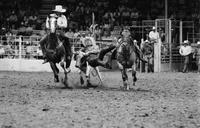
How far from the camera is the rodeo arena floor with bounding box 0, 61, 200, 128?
29.5 feet

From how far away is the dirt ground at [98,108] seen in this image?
29.5ft

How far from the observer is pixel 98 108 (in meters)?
11.1

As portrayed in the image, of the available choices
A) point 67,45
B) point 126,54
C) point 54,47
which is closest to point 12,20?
point 67,45

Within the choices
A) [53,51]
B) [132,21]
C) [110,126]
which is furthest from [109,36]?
[110,126]

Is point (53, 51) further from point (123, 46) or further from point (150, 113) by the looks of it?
point (150, 113)

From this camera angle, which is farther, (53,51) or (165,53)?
(165,53)

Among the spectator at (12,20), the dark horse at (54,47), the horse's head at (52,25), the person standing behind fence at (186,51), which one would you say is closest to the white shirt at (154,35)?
the person standing behind fence at (186,51)

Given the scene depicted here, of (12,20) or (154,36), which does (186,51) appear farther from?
(12,20)

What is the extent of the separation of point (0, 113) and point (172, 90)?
7.25 m

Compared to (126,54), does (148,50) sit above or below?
below

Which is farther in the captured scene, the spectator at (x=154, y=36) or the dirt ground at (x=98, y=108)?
the spectator at (x=154, y=36)

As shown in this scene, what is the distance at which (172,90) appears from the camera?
1633cm

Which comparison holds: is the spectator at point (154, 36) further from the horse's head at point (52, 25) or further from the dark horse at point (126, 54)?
the horse's head at point (52, 25)

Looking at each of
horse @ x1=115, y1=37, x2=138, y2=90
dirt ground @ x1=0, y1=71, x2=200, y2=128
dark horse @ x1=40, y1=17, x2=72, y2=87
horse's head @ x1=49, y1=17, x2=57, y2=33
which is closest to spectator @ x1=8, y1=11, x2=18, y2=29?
dark horse @ x1=40, y1=17, x2=72, y2=87
